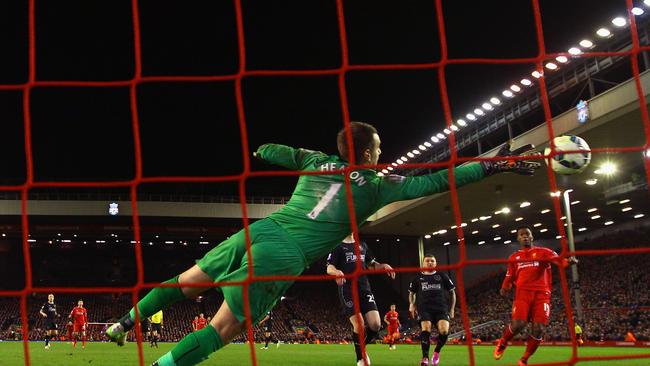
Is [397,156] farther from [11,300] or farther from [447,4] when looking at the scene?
[11,300]

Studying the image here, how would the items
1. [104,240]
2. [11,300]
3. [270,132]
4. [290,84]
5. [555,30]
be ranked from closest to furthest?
[555,30], [290,84], [270,132], [11,300], [104,240]

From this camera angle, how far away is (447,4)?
18.9 metres

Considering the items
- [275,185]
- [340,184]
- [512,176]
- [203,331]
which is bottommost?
[203,331]

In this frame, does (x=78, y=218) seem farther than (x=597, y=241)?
No

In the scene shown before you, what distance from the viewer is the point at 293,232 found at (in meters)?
3.98

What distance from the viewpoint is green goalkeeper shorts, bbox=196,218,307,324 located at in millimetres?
3766

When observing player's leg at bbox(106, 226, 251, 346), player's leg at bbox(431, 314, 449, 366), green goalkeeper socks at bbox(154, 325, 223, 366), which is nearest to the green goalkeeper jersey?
player's leg at bbox(106, 226, 251, 346)

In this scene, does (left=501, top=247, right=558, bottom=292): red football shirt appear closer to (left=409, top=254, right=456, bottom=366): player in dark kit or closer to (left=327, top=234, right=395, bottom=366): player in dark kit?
(left=409, top=254, right=456, bottom=366): player in dark kit

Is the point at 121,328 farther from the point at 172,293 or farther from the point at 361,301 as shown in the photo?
the point at 361,301

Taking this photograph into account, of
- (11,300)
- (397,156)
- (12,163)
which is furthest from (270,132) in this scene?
(11,300)

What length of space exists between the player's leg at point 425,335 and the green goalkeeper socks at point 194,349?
6169 millimetres

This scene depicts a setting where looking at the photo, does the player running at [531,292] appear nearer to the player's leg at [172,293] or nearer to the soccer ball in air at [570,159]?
the soccer ball in air at [570,159]

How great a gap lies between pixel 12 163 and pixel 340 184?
38.1 metres

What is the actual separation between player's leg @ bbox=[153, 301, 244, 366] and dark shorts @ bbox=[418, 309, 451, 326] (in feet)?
21.5
